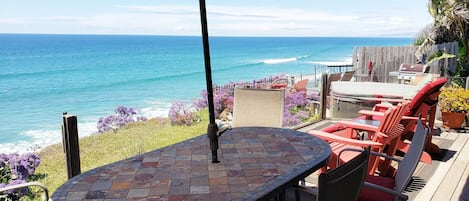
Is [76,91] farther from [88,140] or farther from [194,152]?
[194,152]

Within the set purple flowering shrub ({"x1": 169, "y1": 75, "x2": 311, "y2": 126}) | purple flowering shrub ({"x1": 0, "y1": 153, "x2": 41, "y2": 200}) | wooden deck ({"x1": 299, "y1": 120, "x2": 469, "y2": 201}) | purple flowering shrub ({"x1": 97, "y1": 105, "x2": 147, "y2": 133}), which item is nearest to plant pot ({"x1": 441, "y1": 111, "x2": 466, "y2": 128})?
wooden deck ({"x1": 299, "y1": 120, "x2": 469, "y2": 201})

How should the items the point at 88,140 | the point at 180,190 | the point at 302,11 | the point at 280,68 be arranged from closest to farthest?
the point at 180,190
the point at 88,140
the point at 280,68
the point at 302,11

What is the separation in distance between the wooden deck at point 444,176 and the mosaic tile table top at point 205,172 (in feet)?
4.31

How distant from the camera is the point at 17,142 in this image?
12.0 m

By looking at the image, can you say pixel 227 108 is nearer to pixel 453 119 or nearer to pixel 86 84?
pixel 453 119

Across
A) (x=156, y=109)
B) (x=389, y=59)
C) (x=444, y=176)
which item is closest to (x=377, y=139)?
(x=444, y=176)

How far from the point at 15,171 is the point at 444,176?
4078mm

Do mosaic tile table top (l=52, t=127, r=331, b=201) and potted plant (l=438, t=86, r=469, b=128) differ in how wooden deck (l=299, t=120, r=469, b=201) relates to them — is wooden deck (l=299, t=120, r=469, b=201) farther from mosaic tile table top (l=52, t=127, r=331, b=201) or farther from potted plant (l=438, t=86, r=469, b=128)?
mosaic tile table top (l=52, t=127, r=331, b=201)

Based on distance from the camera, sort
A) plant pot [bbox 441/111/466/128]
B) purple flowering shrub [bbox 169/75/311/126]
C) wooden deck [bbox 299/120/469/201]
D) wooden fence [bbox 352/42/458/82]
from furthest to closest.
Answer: wooden fence [bbox 352/42/458/82], purple flowering shrub [bbox 169/75/311/126], plant pot [bbox 441/111/466/128], wooden deck [bbox 299/120/469/201]

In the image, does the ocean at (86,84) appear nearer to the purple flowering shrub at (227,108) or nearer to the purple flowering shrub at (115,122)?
the purple flowering shrub at (115,122)

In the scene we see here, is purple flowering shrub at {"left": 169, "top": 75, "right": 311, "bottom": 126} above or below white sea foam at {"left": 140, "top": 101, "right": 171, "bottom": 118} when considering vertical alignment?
above

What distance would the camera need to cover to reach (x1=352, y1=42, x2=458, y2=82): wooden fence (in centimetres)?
1076

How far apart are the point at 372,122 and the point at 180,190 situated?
2.81m

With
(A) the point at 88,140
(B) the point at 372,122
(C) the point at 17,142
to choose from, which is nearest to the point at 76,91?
(C) the point at 17,142
